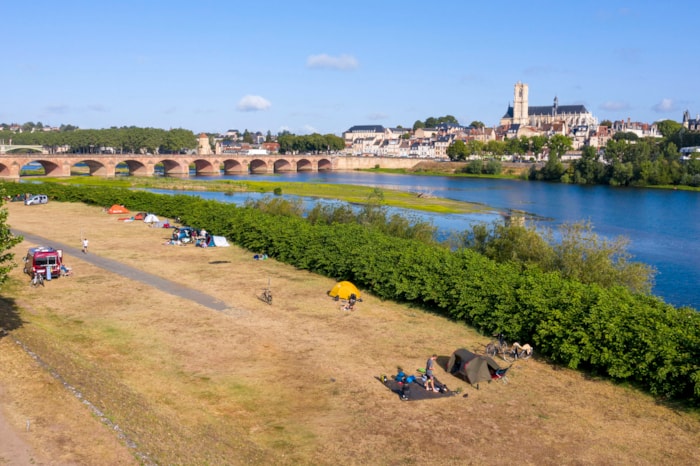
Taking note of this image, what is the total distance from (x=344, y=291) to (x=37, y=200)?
53.5 meters

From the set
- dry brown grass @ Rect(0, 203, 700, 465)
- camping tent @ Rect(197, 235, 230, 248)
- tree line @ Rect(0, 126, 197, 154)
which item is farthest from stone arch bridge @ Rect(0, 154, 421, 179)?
dry brown grass @ Rect(0, 203, 700, 465)

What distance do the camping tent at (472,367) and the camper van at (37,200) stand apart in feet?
205

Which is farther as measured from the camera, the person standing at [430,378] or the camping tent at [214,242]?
the camping tent at [214,242]

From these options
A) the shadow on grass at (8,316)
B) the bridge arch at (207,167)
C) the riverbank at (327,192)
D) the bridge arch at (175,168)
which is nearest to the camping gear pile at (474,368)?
the shadow on grass at (8,316)

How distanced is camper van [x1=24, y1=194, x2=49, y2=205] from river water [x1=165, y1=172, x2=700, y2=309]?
22.1 metres

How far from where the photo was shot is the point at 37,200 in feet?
232

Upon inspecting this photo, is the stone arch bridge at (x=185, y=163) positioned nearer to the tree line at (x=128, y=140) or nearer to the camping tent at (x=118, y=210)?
the tree line at (x=128, y=140)

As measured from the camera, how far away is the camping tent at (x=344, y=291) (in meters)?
30.8

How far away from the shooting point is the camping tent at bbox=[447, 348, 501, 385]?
68.2 ft

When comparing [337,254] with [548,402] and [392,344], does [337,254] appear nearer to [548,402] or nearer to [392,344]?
[392,344]

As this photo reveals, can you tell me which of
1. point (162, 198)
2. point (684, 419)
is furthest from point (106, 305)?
point (162, 198)

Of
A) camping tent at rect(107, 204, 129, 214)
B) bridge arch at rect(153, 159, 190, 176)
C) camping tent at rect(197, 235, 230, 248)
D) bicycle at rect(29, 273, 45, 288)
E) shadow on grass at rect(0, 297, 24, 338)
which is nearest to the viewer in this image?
shadow on grass at rect(0, 297, 24, 338)

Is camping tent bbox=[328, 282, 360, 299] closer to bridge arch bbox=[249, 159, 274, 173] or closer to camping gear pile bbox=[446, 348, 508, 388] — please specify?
camping gear pile bbox=[446, 348, 508, 388]

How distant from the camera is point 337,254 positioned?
35.2 meters
